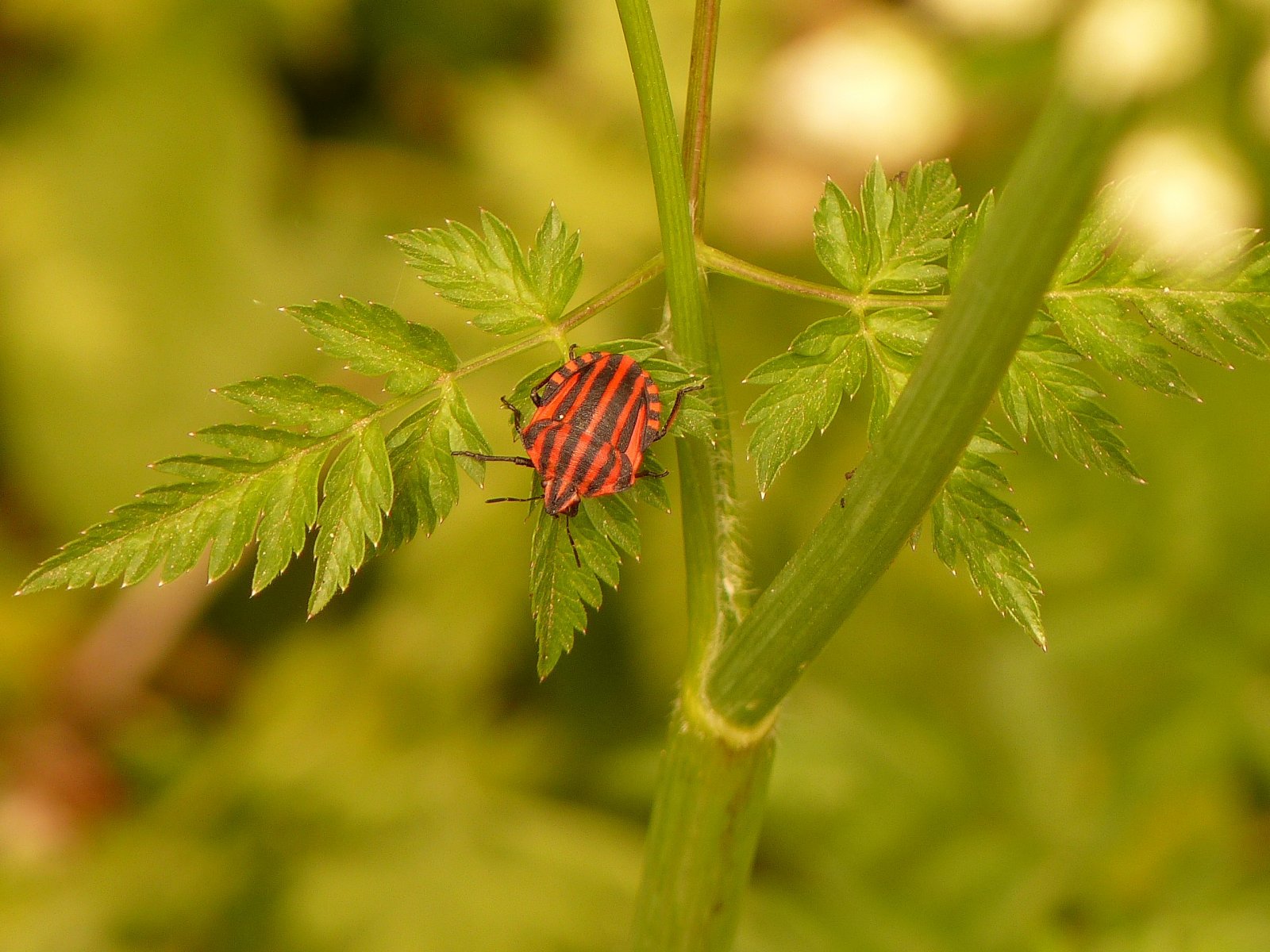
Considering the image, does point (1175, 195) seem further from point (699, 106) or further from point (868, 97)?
point (868, 97)

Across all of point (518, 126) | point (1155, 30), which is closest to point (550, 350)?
point (518, 126)

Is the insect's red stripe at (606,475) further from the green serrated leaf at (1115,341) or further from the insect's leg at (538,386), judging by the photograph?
the green serrated leaf at (1115,341)

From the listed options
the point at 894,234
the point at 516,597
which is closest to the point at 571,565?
the point at 894,234

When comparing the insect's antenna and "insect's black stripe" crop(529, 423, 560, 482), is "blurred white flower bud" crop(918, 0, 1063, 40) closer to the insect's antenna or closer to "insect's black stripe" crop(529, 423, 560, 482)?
"insect's black stripe" crop(529, 423, 560, 482)

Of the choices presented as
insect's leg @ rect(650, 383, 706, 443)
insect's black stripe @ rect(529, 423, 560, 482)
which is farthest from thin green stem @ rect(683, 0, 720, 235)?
insect's black stripe @ rect(529, 423, 560, 482)

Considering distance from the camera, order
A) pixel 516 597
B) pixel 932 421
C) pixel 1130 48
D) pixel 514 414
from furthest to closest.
A: pixel 516 597
pixel 514 414
pixel 932 421
pixel 1130 48

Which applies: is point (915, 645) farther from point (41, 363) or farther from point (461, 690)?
point (41, 363)

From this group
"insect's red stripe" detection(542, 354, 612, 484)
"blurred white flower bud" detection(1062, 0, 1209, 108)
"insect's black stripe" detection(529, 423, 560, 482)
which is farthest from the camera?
"insect's black stripe" detection(529, 423, 560, 482)
